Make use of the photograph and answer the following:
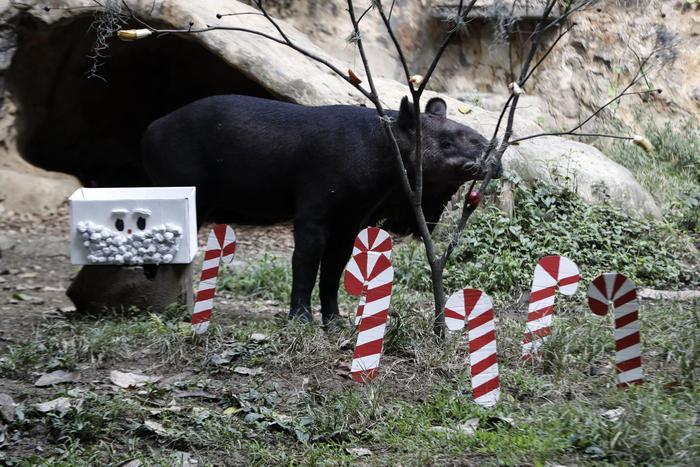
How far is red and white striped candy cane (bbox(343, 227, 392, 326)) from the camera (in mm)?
5461

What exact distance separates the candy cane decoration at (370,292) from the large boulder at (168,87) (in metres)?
3.19

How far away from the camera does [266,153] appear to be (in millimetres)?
6914

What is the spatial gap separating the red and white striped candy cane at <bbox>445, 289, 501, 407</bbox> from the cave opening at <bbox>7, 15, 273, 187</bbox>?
6.41 metres

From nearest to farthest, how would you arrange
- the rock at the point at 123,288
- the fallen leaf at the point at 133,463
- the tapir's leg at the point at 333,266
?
the fallen leaf at the point at 133,463 < the rock at the point at 123,288 < the tapir's leg at the point at 333,266

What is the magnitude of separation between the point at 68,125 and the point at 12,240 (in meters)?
2.75

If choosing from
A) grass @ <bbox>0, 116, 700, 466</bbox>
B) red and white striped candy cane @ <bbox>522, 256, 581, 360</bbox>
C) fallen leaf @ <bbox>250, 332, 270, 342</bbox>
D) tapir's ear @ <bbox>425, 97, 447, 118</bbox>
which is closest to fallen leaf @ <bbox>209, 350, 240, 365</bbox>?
grass @ <bbox>0, 116, 700, 466</bbox>

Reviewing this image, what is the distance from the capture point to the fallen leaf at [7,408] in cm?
442

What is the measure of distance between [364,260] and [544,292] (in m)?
1.14

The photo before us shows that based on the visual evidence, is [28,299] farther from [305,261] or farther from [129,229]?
[305,261]

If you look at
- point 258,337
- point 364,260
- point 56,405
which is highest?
point 364,260

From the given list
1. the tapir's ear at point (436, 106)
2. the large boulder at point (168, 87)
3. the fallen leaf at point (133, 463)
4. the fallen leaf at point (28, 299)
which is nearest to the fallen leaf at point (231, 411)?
the fallen leaf at point (133, 463)

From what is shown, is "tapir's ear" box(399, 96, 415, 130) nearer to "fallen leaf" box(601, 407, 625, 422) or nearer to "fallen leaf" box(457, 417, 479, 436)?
"fallen leaf" box(457, 417, 479, 436)

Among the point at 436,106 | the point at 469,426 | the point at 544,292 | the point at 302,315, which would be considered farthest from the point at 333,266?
the point at 469,426

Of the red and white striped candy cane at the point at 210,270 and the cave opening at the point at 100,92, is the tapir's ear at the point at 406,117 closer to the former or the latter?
the red and white striped candy cane at the point at 210,270
